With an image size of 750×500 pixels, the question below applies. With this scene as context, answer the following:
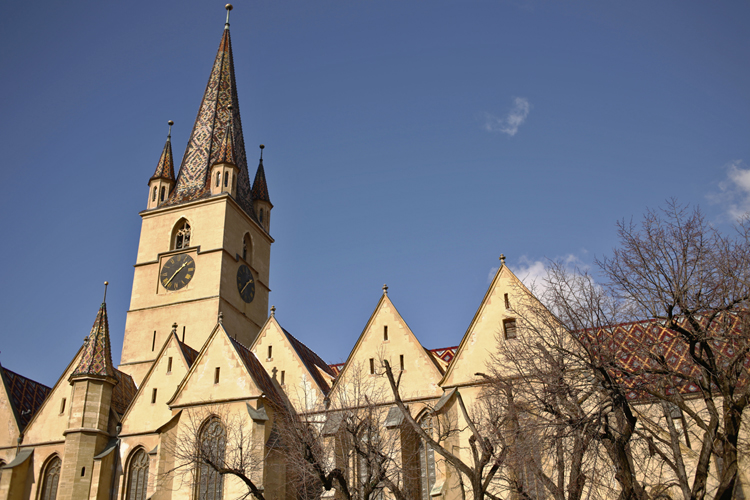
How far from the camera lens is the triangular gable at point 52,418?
30641 millimetres

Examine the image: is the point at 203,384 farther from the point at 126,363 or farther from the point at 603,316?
the point at 603,316

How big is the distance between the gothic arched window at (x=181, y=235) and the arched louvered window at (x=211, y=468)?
1688 centimetres

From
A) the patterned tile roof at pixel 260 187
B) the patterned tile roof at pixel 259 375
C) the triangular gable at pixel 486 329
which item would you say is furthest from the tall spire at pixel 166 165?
the triangular gable at pixel 486 329

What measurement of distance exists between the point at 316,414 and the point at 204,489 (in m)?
4.82

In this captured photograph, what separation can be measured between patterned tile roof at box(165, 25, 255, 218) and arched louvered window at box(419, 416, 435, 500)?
2328 cm

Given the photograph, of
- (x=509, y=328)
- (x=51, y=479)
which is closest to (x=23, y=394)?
(x=51, y=479)

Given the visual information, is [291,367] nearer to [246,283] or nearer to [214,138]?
[246,283]

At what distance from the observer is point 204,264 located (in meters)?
39.5

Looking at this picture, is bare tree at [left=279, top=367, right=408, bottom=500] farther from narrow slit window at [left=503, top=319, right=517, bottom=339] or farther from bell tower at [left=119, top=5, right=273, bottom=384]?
bell tower at [left=119, top=5, right=273, bottom=384]

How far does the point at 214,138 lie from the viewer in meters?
46.4

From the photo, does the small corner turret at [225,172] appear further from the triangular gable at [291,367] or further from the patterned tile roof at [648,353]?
the patterned tile roof at [648,353]

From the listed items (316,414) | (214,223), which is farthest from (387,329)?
(214,223)

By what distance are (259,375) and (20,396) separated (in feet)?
42.3

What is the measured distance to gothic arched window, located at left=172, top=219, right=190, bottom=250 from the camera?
1638 inches
